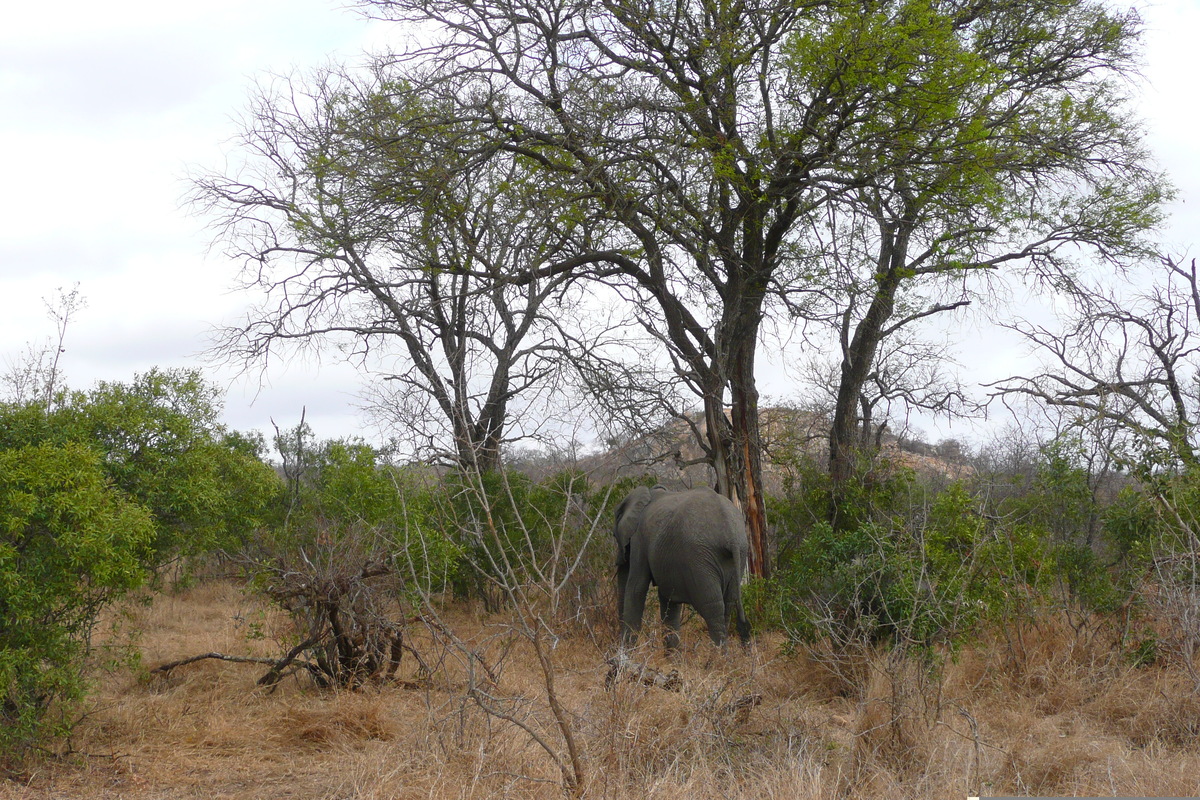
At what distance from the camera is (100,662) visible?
7.70 meters

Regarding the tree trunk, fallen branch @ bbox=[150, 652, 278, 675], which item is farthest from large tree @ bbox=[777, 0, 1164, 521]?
fallen branch @ bbox=[150, 652, 278, 675]

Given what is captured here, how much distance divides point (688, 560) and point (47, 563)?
5.86m

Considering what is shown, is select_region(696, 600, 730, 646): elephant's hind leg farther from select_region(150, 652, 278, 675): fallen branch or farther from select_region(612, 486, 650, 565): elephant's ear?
select_region(150, 652, 278, 675): fallen branch

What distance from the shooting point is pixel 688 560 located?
1011 cm

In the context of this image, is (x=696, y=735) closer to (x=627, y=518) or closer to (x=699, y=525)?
(x=699, y=525)

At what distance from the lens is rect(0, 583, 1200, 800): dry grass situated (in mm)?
5578

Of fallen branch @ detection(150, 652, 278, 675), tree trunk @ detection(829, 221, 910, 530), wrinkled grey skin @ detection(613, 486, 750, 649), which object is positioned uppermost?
tree trunk @ detection(829, 221, 910, 530)

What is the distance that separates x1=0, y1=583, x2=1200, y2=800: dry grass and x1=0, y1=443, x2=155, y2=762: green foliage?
48 centimetres

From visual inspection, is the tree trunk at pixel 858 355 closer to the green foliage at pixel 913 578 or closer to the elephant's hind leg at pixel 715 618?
the green foliage at pixel 913 578

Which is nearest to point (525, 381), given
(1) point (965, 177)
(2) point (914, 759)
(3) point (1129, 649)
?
(1) point (965, 177)

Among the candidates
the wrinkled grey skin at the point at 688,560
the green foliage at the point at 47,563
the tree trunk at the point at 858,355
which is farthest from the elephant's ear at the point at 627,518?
the green foliage at the point at 47,563

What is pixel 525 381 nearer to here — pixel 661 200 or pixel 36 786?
pixel 661 200

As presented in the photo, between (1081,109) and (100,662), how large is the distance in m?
14.1

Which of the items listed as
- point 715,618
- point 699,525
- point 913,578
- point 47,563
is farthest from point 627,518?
point 47,563
